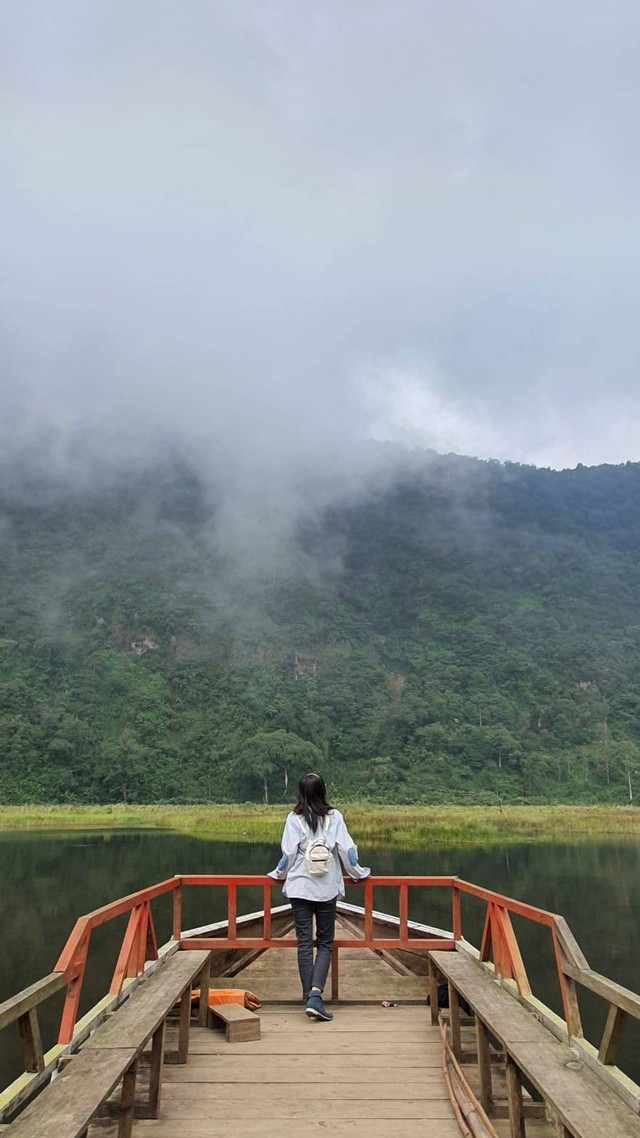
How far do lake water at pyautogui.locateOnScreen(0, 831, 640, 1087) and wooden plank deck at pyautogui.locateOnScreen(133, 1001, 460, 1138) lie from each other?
370cm

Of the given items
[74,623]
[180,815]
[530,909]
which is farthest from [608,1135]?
[74,623]

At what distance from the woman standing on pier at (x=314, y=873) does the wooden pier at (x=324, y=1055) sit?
0.46m

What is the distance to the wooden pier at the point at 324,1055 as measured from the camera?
10.9ft

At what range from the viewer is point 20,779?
72.2m

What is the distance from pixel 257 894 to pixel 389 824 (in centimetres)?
1827

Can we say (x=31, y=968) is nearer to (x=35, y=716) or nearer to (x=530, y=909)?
(x=530, y=909)

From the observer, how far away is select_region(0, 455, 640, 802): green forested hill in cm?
7700

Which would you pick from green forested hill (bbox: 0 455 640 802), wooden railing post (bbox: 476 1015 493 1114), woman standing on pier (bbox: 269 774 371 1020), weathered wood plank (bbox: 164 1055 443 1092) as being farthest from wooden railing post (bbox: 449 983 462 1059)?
green forested hill (bbox: 0 455 640 802)

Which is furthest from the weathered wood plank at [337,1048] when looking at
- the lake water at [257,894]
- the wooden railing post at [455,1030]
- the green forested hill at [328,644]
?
the green forested hill at [328,644]

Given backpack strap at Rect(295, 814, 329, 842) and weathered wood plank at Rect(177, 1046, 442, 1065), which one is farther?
backpack strap at Rect(295, 814, 329, 842)

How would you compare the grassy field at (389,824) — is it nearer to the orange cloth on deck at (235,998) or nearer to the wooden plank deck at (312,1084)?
the orange cloth on deck at (235,998)

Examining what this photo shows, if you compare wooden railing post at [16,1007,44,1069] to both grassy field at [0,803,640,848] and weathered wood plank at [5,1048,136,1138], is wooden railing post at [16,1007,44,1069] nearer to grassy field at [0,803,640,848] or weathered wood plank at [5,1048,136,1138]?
weathered wood plank at [5,1048,136,1138]

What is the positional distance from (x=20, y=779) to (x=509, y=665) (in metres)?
64.2

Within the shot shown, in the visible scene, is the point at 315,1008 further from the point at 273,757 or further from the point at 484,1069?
the point at 273,757
